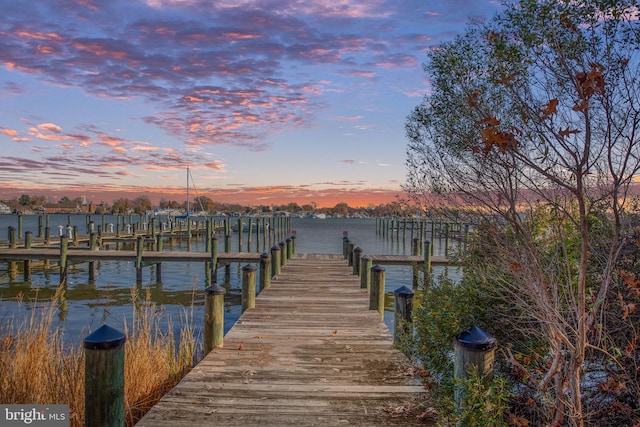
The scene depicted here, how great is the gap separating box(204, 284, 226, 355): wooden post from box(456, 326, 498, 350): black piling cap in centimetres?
393

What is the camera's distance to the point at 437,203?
6078 mm

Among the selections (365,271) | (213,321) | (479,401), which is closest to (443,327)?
(479,401)

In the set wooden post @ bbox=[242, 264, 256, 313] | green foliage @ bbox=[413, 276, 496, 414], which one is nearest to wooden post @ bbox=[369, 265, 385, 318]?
wooden post @ bbox=[242, 264, 256, 313]

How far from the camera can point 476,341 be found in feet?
13.3

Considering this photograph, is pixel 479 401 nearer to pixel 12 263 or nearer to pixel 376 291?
pixel 376 291

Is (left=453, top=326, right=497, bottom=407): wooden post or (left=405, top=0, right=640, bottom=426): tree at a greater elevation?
(left=405, top=0, right=640, bottom=426): tree

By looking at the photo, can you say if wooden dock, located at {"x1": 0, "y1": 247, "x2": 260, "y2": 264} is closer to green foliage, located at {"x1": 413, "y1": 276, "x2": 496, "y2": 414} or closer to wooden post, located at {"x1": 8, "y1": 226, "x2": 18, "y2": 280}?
wooden post, located at {"x1": 8, "y1": 226, "x2": 18, "y2": 280}

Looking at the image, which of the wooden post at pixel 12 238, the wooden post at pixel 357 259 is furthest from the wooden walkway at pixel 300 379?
the wooden post at pixel 12 238

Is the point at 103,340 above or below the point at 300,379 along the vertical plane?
above

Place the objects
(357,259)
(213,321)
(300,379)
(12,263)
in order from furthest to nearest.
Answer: (12,263)
(357,259)
(213,321)
(300,379)

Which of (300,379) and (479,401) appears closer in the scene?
(479,401)

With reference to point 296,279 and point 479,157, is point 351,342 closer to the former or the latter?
point 479,157

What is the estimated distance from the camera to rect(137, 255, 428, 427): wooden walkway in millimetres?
4641

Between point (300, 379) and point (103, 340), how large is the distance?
8.26ft
